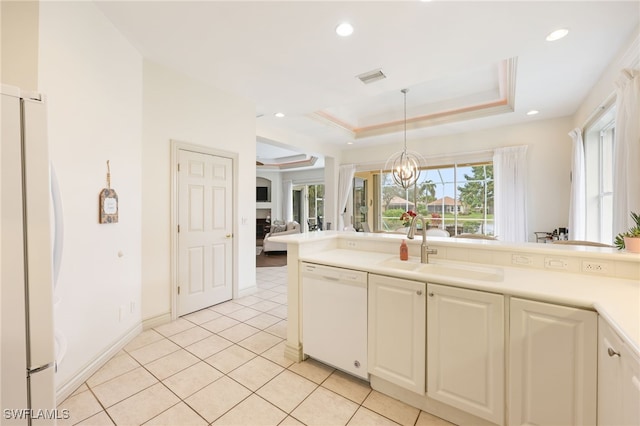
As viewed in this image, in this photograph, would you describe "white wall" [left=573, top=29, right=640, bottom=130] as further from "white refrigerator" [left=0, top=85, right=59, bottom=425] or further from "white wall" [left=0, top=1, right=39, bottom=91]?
"white wall" [left=0, top=1, right=39, bottom=91]

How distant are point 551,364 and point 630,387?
39cm

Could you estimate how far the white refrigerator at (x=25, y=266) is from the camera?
86 cm

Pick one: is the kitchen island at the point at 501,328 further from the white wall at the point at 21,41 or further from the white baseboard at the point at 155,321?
the white wall at the point at 21,41

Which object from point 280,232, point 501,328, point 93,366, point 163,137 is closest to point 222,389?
point 93,366

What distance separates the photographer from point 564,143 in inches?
171

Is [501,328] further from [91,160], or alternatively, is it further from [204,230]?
[204,230]

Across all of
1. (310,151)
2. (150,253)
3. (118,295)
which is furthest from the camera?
(310,151)

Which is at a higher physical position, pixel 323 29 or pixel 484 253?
pixel 323 29

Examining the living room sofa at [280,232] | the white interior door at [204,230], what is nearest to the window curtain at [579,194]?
the white interior door at [204,230]

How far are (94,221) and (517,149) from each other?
6024 mm

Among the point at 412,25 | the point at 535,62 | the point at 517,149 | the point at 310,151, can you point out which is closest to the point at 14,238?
the point at 412,25

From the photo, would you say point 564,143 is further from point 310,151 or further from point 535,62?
point 310,151

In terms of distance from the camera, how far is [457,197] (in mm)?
5672

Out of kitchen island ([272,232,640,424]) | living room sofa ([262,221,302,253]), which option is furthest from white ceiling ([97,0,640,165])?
living room sofa ([262,221,302,253])
